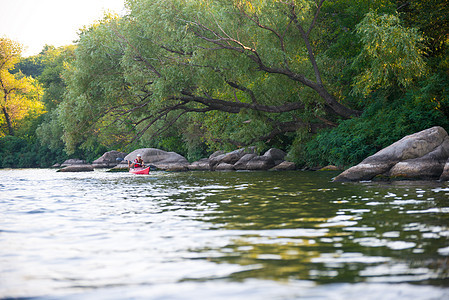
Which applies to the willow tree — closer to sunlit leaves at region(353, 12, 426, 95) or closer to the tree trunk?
sunlit leaves at region(353, 12, 426, 95)

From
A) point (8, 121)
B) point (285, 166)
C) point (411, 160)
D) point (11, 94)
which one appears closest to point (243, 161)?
point (285, 166)

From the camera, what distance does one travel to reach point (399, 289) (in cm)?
378

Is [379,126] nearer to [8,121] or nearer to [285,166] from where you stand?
[285,166]

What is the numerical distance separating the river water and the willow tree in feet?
41.6

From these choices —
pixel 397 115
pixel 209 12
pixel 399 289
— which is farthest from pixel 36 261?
pixel 397 115

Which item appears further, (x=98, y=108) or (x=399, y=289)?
(x=98, y=108)

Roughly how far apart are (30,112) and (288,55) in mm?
58375

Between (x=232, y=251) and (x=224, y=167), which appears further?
(x=224, y=167)

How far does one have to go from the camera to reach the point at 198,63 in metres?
21.6

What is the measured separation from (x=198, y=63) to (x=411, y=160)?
10.5 metres

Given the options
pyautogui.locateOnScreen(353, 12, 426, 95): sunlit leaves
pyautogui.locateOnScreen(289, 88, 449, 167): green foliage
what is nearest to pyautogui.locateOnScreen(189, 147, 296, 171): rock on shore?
pyautogui.locateOnScreen(289, 88, 449, 167): green foliage

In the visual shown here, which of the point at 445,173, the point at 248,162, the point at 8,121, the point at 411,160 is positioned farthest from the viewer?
the point at 8,121

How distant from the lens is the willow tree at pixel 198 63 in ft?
69.3

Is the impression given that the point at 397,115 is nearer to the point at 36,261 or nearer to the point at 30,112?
the point at 36,261
